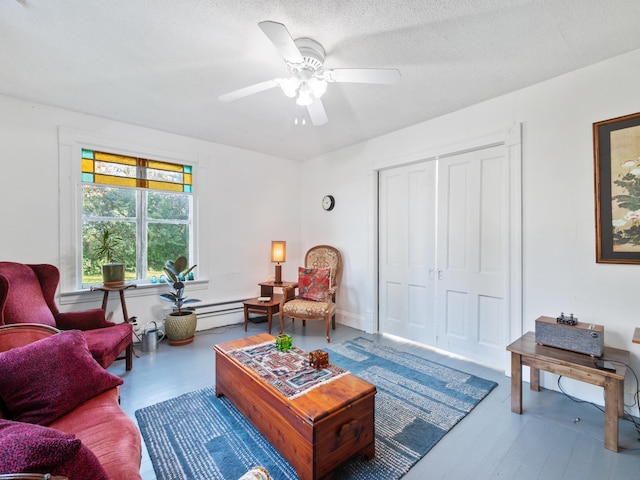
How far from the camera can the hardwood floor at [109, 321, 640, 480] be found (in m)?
1.63

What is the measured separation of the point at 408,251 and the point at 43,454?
11.4ft

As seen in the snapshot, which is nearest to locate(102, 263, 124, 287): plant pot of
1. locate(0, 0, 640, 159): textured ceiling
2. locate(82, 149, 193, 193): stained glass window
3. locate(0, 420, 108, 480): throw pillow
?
locate(82, 149, 193, 193): stained glass window

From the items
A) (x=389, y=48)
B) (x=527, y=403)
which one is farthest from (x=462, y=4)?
(x=527, y=403)

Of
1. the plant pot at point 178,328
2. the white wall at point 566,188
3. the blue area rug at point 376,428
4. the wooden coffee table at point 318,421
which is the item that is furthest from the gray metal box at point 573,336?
the plant pot at point 178,328

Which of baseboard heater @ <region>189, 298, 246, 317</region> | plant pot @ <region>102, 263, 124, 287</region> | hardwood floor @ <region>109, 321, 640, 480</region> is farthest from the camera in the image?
baseboard heater @ <region>189, 298, 246, 317</region>

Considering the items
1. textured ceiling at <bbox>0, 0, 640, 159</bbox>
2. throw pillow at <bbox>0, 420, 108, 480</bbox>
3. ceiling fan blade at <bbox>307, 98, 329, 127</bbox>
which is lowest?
throw pillow at <bbox>0, 420, 108, 480</bbox>

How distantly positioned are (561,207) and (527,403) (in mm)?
1618

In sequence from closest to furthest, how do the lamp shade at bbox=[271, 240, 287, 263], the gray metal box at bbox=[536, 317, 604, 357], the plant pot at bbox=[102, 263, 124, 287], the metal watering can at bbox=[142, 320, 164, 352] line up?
the gray metal box at bbox=[536, 317, 604, 357] → the plant pot at bbox=[102, 263, 124, 287] → the metal watering can at bbox=[142, 320, 164, 352] → the lamp shade at bbox=[271, 240, 287, 263]

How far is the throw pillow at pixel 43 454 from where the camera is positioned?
74 cm

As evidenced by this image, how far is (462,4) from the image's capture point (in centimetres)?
170

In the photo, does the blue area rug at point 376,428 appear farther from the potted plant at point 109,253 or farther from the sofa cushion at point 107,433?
the potted plant at point 109,253

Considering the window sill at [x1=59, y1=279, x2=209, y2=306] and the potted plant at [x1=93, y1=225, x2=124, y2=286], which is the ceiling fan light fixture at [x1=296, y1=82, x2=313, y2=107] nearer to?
the potted plant at [x1=93, y1=225, x2=124, y2=286]

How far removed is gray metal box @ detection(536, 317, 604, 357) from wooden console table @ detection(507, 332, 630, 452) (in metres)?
0.04

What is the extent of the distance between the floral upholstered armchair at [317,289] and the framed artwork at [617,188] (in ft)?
8.93
